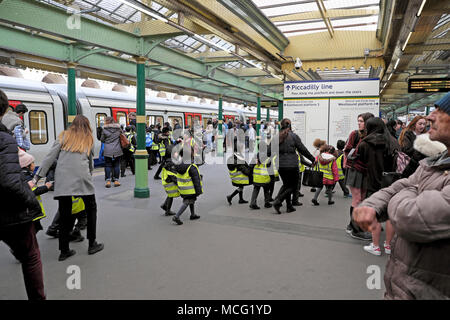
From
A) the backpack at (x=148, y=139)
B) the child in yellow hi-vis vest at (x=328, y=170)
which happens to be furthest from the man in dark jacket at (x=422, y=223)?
the backpack at (x=148, y=139)

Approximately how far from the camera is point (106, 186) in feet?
28.0

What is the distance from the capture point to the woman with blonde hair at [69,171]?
3.91 metres

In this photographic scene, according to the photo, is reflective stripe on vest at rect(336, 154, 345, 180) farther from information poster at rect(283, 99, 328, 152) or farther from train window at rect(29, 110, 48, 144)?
train window at rect(29, 110, 48, 144)

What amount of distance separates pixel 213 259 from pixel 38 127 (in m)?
8.27

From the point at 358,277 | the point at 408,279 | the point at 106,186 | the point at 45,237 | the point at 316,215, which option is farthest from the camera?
the point at 106,186

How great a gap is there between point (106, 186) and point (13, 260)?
466 cm

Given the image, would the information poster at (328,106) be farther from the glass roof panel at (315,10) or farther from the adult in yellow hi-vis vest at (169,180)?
the adult in yellow hi-vis vest at (169,180)

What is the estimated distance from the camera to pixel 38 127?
9.84 meters

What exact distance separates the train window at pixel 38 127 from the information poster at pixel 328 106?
23.5 feet

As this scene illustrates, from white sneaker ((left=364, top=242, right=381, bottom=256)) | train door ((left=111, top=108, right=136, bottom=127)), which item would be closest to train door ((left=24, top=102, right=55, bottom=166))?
train door ((left=111, top=108, right=136, bottom=127))

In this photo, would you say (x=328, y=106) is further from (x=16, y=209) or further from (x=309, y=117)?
(x=16, y=209)

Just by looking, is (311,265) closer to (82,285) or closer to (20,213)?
(82,285)

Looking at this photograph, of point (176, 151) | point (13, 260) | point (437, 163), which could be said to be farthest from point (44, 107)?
point (437, 163)

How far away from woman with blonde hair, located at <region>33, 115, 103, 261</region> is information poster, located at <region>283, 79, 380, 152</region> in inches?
227
